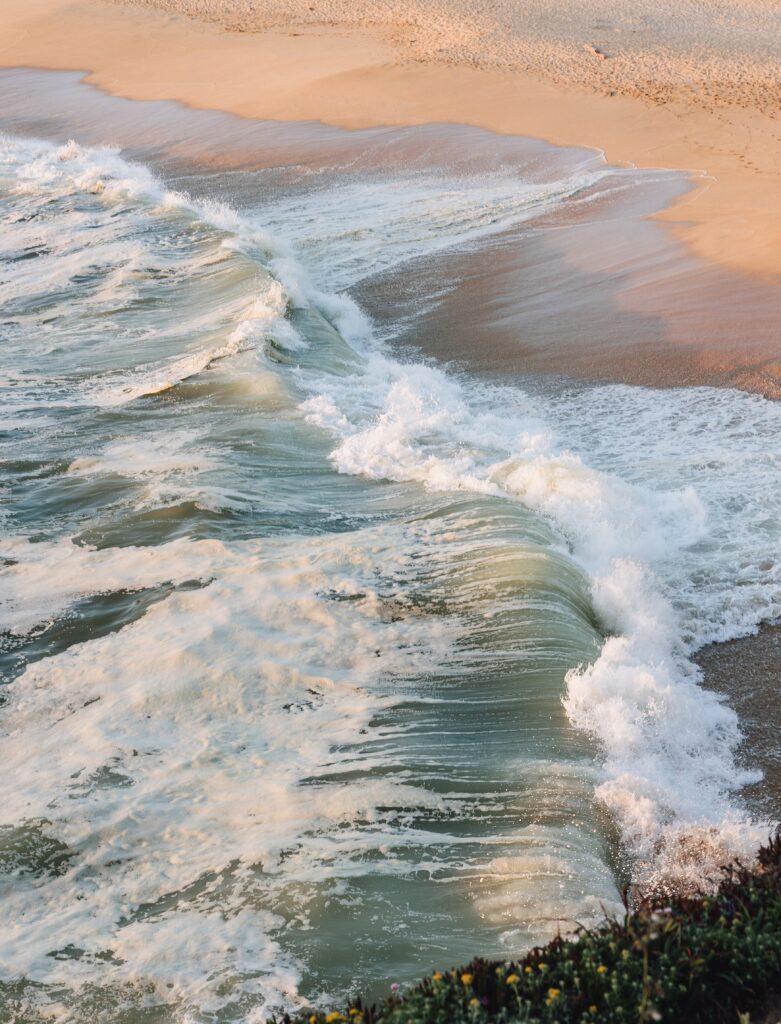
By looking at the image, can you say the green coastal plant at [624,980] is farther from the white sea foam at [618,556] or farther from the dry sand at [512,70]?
the dry sand at [512,70]

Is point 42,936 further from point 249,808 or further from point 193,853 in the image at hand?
point 249,808

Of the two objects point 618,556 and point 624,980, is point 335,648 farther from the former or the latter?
point 624,980

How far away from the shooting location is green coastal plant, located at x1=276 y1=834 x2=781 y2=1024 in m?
3.10

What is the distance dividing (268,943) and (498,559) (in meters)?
3.01

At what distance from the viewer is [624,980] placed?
10.3 feet

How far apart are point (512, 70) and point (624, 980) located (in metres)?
20.2

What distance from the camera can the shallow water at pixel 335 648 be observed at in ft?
13.5

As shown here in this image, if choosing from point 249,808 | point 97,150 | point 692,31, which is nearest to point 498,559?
point 249,808

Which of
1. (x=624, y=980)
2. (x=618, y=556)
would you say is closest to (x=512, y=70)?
(x=618, y=556)

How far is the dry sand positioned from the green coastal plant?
948 cm

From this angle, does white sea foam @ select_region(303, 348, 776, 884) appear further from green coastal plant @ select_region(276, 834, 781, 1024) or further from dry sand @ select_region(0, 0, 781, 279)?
dry sand @ select_region(0, 0, 781, 279)

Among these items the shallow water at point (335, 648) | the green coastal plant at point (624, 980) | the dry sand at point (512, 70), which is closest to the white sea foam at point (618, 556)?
the shallow water at point (335, 648)

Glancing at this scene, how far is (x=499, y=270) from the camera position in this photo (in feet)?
41.7

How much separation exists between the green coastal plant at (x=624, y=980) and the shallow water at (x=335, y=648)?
57cm
